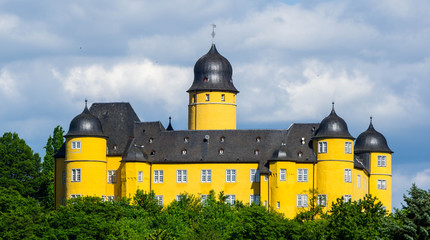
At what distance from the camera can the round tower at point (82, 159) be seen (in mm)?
109750

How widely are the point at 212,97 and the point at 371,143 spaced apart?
579 inches

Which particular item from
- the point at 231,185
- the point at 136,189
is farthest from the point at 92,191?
the point at 231,185

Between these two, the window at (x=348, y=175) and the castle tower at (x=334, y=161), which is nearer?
the castle tower at (x=334, y=161)

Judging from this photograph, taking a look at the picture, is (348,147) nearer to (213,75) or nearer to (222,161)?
(222,161)

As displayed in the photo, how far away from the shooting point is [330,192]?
10806 centimetres

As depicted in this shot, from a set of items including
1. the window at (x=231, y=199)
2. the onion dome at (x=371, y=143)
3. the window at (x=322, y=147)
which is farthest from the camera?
the onion dome at (x=371, y=143)

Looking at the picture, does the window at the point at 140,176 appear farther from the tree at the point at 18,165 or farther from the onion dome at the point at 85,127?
the tree at the point at 18,165

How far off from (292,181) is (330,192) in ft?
10.6

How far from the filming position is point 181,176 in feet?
366

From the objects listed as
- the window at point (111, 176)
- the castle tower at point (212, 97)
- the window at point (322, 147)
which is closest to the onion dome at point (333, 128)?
the window at point (322, 147)

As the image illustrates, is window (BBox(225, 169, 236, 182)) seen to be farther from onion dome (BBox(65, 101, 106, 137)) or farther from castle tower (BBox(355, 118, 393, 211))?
castle tower (BBox(355, 118, 393, 211))

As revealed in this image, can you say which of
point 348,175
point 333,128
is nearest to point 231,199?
point 348,175

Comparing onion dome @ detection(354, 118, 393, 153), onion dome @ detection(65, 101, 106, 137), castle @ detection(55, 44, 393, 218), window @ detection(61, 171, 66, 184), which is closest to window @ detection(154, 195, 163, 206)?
castle @ detection(55, 44, 393, 218)

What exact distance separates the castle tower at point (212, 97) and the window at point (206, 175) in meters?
6.61
